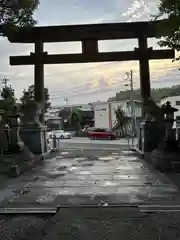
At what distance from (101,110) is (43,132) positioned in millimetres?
50295

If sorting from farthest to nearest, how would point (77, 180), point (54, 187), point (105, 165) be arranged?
point (105, 165), point (77, 180), point (54, 187)

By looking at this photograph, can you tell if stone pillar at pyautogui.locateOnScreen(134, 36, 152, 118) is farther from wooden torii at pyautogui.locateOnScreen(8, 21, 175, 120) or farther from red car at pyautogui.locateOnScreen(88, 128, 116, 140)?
red car at pyautogui.locateOnScreen(88, 128, 116, 140)

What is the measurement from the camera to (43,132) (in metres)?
19.1

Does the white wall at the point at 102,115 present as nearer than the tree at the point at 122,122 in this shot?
No

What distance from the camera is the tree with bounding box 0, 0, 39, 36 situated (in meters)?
12.1

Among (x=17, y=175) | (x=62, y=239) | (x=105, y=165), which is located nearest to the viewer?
(x=62, y=239)

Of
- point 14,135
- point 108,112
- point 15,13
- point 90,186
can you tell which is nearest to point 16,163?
point 14,135

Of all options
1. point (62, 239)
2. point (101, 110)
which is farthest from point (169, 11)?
point (101, 110)

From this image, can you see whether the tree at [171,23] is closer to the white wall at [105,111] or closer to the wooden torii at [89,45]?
the wooden torii at [89,45]

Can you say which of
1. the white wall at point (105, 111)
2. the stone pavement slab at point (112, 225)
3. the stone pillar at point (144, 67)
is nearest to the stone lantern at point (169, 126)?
the stone pillar at point (144, 67)

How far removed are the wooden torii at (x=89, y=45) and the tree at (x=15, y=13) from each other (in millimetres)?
4294

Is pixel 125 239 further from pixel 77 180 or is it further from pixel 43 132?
pixel 43 132

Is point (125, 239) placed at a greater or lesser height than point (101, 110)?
lesser

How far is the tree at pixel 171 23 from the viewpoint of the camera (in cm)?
1014
